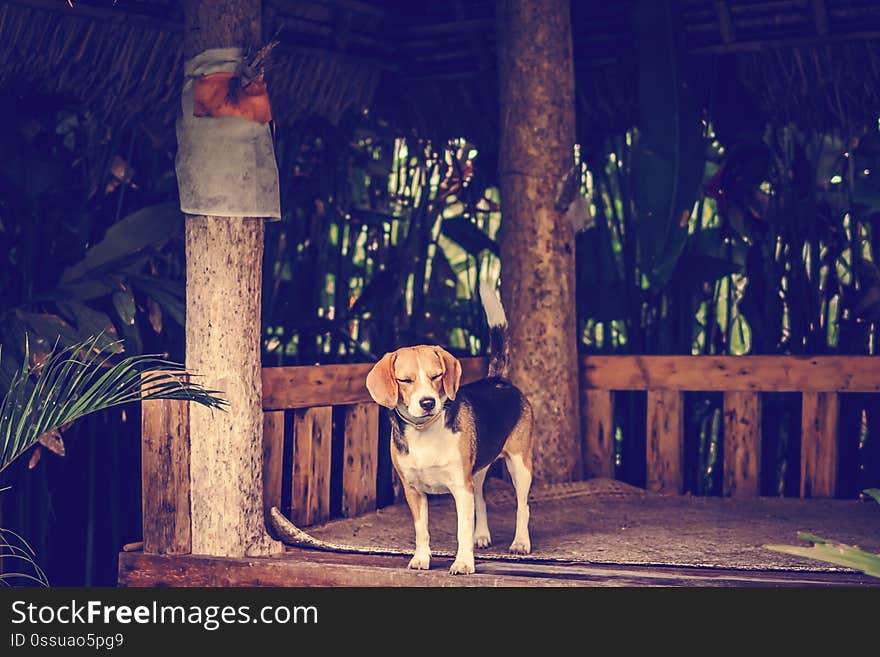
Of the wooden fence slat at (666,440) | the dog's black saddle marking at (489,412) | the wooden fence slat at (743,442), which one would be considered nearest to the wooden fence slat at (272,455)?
the dog's black saddle marking at (489,412)

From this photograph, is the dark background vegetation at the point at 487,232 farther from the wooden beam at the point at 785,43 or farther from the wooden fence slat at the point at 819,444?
the wooden fence slat at the point at 819,444

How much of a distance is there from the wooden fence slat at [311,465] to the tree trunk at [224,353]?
2.00 feet

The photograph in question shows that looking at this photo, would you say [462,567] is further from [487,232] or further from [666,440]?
[487,232]

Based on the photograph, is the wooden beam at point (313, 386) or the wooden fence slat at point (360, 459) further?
the wooden fence slat at point (360, 459)

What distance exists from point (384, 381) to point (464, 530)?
604 mm

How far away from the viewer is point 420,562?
13.9 ft

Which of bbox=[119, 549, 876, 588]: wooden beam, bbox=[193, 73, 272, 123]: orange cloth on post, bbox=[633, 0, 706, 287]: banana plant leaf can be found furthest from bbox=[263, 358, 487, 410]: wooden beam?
bbox=[633, 0, 706, 287]: banana plant leaf

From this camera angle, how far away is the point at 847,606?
3.66 meters

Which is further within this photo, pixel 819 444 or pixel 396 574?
pixel 819 444

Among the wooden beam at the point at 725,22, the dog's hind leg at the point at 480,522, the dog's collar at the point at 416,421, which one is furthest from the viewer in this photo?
the wooden beam at the point at 725,22

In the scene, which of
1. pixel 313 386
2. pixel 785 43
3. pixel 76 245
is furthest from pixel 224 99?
pixel 785 43

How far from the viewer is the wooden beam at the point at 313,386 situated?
509cm

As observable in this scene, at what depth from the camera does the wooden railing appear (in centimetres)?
527

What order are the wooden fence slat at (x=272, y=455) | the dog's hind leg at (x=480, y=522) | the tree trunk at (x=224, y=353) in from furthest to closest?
the wooden fence slat at (x=272, y=455), the dog's hind leg at (x=480, y=522), the tree trunk at (x=224, y=353)
